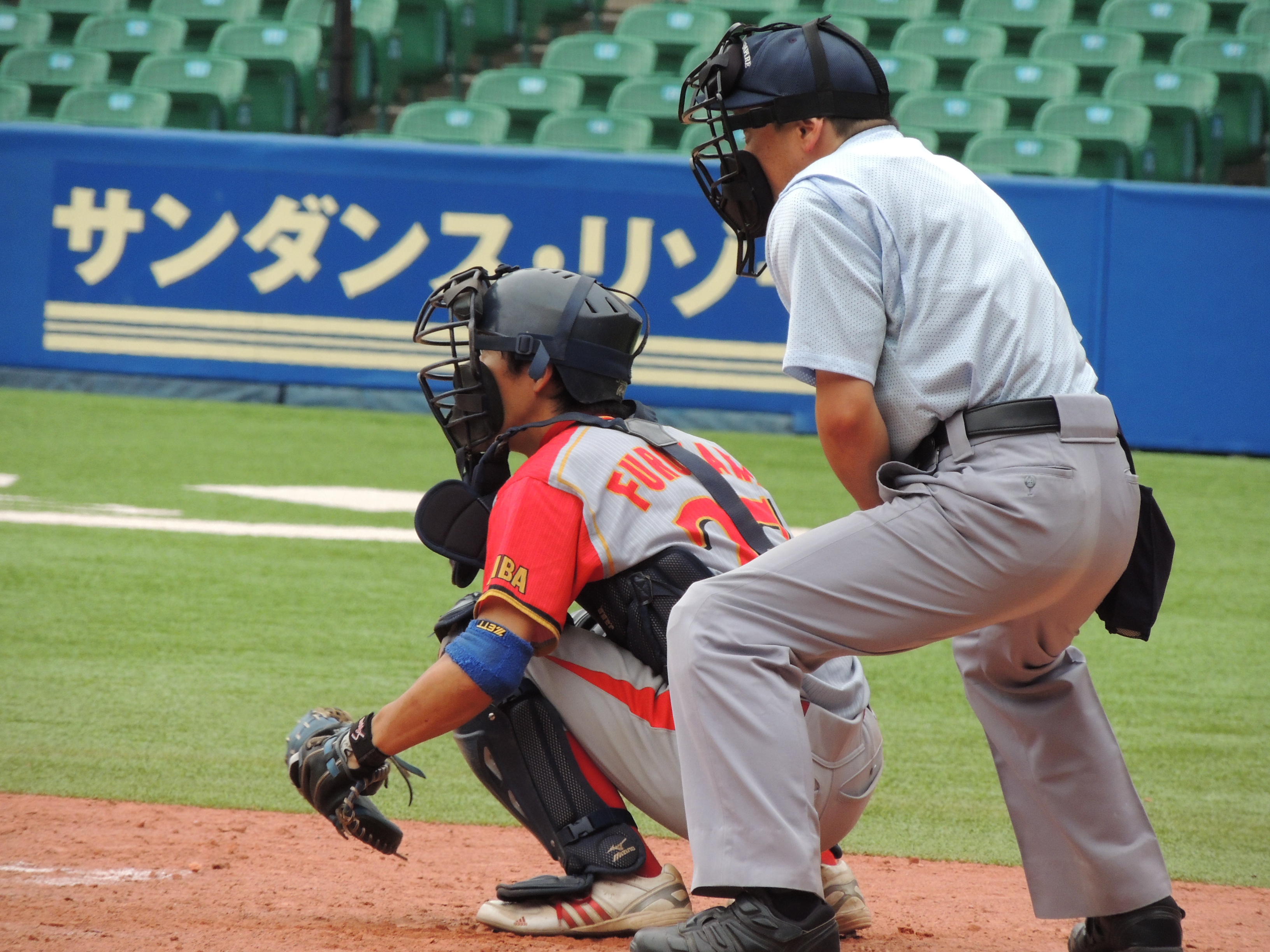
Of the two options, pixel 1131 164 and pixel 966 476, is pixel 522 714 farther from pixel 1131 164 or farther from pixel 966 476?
pixel 1131 164

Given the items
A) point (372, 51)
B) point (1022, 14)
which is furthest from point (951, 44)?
point (372, 51)

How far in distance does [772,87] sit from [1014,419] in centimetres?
67

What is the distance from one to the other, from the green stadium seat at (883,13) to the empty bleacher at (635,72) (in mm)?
27

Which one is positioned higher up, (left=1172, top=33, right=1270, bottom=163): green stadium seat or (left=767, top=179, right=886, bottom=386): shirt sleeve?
(left=767, top=179, right=886, bottom=386): shirt sleeve

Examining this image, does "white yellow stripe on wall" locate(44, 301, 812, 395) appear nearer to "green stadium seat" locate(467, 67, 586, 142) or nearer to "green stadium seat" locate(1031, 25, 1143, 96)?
"green stadium seat" locate(467, 67, 586, 142)

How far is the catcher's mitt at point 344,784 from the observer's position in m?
2.50

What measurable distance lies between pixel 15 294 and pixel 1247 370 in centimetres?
879

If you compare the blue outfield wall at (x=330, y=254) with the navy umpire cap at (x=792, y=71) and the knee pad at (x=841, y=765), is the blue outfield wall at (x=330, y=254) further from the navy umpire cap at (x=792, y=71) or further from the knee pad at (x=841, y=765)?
the navy umpire cap at (x=792, y=71)

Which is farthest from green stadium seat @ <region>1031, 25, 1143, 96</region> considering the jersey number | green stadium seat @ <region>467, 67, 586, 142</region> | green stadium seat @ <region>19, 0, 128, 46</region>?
the jersey number

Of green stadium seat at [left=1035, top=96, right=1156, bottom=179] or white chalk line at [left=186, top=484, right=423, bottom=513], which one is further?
green stadium seat at [left=1035, top=96, right=1156, bottom=179]

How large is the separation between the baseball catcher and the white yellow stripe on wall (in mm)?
7675

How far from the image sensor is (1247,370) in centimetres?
995

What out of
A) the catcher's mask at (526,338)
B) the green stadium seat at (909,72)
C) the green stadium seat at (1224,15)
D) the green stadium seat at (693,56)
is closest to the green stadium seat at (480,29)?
the green stadium seat at (693,56)

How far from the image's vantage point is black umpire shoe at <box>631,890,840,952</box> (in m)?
2.11
